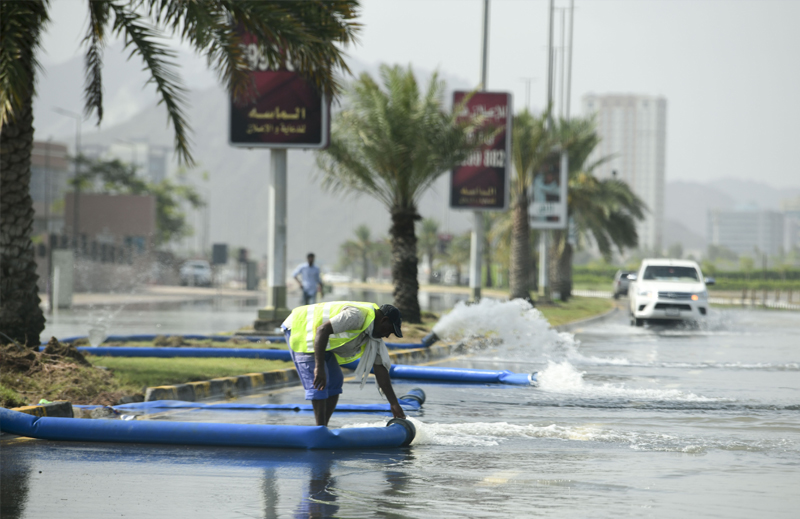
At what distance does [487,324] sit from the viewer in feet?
66.4

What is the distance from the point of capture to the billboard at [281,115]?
66.6 feet

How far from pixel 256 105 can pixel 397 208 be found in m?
4.56

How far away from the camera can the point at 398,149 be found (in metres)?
22.6

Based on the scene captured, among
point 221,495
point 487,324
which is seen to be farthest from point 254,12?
point 487,324

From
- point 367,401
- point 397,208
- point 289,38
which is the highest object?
point 289,38

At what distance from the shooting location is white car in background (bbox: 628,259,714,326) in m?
26.8

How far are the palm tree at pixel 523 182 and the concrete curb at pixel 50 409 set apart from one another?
26.1 metres

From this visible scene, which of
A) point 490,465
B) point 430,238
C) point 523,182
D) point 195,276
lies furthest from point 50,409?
point 430,238

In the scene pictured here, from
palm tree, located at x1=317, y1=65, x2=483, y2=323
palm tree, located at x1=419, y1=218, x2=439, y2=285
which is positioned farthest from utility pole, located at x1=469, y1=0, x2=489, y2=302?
palm tree, located at x1=419, y1=218, x2=439, y2=285

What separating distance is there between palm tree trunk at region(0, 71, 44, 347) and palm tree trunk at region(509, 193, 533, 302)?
24291mm

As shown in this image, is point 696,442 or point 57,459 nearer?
point 57,459

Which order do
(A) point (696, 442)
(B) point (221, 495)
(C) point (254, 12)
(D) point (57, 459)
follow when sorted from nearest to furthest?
1. (B) point (221, 495)
2. (D) point (57, 459)
3. (A) point (696, 442)
4. (C) point (254, 12)

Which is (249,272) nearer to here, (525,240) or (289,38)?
(525,240)

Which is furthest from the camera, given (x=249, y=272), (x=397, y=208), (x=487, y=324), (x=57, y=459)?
(x=249, y=272)
